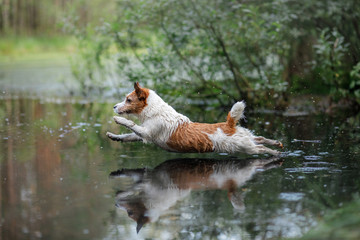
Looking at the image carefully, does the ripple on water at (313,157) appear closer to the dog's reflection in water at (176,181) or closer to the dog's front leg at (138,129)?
the dog's reflection in water at (176,181)

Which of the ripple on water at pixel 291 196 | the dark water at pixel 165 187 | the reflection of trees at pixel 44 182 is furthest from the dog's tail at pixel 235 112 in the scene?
the reflection of trees at pixel 44 182

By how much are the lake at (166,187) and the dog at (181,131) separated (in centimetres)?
18

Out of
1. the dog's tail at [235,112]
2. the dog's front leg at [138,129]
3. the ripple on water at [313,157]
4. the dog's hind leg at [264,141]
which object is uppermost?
the dog's tail at [235,112]

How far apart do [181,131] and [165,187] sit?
1.32m

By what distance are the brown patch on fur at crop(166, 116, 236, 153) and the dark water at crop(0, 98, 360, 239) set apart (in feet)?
0.61

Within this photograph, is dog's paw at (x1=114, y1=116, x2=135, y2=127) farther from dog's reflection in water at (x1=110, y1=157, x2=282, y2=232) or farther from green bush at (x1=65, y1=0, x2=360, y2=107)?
green bush at (x1=65, y1=0, x2=360, y2=107)

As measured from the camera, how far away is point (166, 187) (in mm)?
5770

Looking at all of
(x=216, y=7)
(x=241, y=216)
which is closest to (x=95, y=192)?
(x=241, y=216)

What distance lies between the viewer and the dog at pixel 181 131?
6914mm

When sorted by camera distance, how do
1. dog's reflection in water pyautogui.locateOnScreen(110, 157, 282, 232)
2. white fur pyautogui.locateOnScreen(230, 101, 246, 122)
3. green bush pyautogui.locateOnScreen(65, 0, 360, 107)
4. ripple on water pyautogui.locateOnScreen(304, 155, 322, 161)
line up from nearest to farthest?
dog's reflection in water pyautogui.locateOnScreen(110, 157, 282, 232) < white fur pyautogui.locateOnScreen(230, 101, 246, 122) < ripple on water pyautogui.locateOnScreen(304, 155, 322, 161) < green bush pyautogui.locateOnScreen(65, 0, 360, 107)

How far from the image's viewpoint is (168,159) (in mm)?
7160

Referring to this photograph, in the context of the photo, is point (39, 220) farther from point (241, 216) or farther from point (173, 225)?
point (241, 216)

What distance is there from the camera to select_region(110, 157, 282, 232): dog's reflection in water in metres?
5.09

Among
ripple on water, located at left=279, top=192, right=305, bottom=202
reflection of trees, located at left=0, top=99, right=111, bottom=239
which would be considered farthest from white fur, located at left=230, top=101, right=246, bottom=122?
reflection of trees, located at left=0, top=99, right=111, bottom=239
